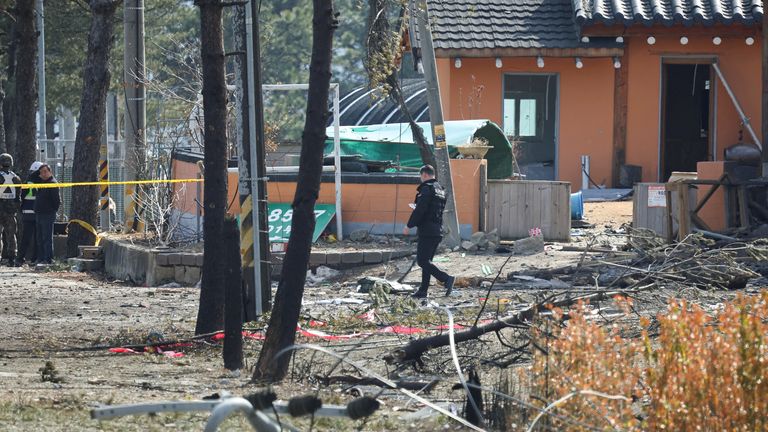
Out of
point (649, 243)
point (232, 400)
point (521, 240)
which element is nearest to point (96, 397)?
point (232, 400)

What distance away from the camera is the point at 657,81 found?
23.8 metres

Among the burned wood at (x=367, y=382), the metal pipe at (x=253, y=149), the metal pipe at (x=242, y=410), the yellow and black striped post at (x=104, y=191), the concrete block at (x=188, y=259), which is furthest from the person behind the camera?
the yellow and black striped post at (x=104, y=191)

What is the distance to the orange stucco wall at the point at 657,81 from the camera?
936 inches

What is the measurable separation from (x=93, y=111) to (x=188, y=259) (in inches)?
224

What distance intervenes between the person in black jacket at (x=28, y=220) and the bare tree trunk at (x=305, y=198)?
1154 cm

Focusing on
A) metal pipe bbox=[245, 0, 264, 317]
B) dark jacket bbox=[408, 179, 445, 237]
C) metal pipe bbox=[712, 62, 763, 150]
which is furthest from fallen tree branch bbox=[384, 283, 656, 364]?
metal pipe bbox=[712, 62, 763, 150]

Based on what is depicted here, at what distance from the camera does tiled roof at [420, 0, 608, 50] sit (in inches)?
912

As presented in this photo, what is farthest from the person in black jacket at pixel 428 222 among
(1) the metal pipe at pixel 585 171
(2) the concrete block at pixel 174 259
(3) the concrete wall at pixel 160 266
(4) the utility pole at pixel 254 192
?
(1) the metal pipe at pixel 585 171

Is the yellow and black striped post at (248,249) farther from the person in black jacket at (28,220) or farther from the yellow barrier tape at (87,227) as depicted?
the yellow barrier tape at (87,227)

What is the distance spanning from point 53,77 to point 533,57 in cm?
2166

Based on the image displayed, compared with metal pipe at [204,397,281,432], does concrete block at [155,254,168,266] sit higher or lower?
lower

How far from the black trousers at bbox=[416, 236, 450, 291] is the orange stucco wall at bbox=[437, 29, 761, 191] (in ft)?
31.1

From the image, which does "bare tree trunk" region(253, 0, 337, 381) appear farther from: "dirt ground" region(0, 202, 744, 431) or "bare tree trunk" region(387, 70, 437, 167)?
"bare tree trunk" region(387, 70, 437, 167)

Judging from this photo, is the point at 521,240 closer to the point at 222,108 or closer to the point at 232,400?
the point at 222,108
